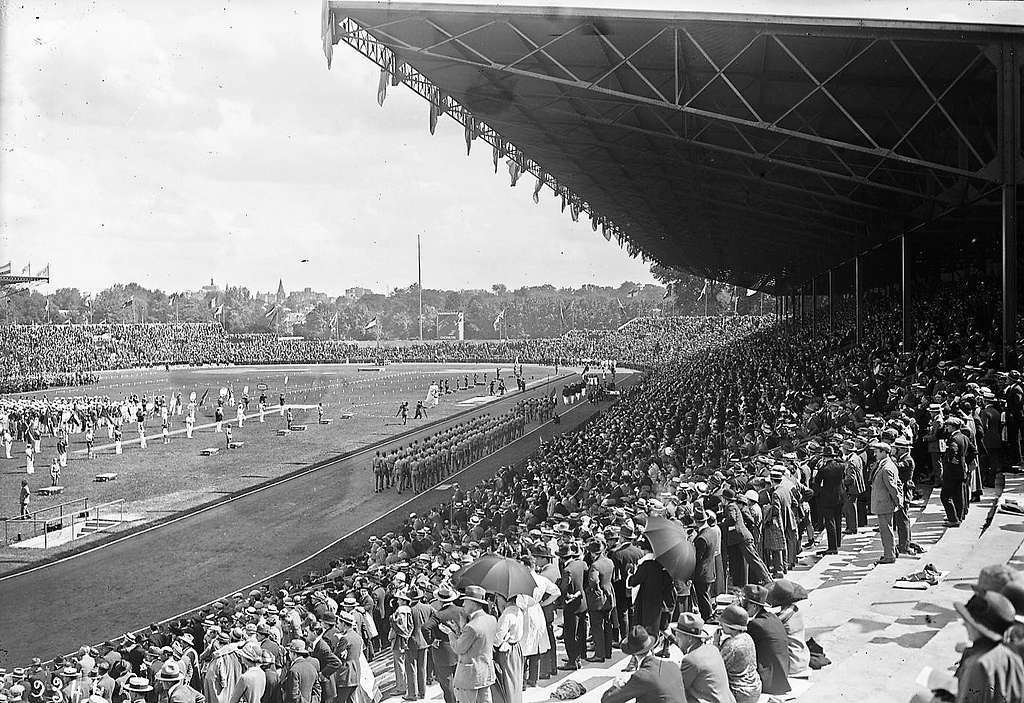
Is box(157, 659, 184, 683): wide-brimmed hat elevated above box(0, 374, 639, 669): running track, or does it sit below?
above

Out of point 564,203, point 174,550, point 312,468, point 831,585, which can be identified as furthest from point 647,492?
A: point 564,203

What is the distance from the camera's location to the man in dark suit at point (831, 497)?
1180 centimetres

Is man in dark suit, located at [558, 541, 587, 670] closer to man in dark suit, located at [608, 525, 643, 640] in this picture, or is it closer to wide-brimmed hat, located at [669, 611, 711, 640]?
man in dark suit, located at [608, 525, 643, 640]

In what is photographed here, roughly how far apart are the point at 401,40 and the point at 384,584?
10702 millimetres

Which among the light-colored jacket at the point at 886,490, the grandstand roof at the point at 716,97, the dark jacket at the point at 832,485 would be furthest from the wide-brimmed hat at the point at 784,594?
the grandstand roof at the point at 716,97

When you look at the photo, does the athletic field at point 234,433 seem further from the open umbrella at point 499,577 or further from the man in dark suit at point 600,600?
the open umbrella at point 499,577

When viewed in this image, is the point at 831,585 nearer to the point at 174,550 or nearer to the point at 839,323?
the point at 174,550

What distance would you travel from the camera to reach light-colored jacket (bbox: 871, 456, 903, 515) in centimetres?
1080

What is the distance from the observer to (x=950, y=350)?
63.8 feet

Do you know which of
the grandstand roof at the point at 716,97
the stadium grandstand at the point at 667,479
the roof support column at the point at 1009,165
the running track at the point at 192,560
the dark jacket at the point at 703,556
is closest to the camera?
the stadium grandstand at the point at 667,479

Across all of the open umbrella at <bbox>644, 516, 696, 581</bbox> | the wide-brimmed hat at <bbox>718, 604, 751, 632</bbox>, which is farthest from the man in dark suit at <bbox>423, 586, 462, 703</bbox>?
the wide-brimmed hat at <bbox>718, 604, 751, 632</bbox>

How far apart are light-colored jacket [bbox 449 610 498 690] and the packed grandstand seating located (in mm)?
532

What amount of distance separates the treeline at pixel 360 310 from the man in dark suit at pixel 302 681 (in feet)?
132

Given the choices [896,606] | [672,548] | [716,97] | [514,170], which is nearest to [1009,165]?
[716,97]
